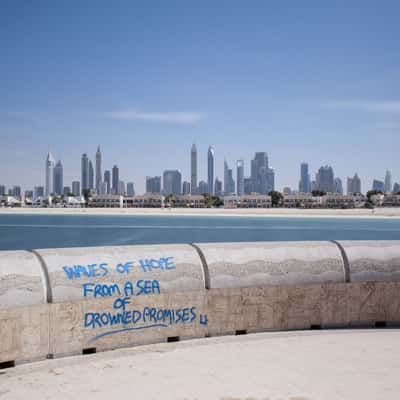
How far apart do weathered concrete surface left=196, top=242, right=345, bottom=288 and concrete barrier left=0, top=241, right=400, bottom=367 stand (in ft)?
0.05

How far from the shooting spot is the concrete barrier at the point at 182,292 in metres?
6.22

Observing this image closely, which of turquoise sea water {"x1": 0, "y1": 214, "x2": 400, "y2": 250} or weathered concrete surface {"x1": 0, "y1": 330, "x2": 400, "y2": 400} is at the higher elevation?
weathered concrete surface {"x1": 0, "y1": 330, "x2": 400, "y2": 400}

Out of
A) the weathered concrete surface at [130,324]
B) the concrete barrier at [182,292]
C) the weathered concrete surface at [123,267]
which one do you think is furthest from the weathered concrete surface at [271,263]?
the weathered concrete surface at [130,324]

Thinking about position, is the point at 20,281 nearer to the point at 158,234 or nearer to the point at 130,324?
the point at 130,324

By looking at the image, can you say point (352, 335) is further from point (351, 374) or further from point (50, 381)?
point (50, 381)

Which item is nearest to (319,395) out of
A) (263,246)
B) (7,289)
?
(263,246)

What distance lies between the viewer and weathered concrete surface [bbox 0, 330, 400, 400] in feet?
16.9

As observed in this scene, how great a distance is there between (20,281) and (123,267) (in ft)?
4.30

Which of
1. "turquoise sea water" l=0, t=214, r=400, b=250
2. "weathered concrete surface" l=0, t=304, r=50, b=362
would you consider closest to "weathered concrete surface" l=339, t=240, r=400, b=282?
"weathered concrete surface" l=0, t=304, r=50, b=362

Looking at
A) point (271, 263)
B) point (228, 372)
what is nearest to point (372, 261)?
point (271, 263)

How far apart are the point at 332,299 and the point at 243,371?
2.52 metres

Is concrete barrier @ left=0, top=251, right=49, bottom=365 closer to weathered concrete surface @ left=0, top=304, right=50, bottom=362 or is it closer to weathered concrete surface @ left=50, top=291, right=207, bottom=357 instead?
weathered concrete surface @ left=0, top=304, right=50, bottom=362

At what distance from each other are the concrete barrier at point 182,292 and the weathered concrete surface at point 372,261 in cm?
2

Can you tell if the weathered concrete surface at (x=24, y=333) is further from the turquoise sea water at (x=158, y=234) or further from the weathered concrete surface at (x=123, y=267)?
the turquoise sea water at (x=158, y=234)
